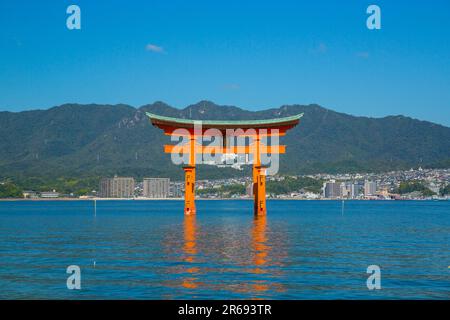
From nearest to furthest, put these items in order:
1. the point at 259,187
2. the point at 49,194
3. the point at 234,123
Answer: the point at 234,123 → the point at 259,187 → the point at 49,194

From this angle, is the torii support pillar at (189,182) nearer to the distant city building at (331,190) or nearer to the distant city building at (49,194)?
the distant city building at (331,190)

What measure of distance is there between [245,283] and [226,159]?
3760 centimetres

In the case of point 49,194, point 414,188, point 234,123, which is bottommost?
point 49,194

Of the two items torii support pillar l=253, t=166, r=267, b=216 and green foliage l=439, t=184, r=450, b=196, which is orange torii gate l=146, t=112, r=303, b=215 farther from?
green foliage l=439, t=184, r=450, b=196

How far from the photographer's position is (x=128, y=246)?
3055cm

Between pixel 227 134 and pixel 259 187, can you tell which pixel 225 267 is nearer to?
pixel 227 134

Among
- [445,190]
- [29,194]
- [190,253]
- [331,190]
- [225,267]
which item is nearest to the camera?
[225,267]

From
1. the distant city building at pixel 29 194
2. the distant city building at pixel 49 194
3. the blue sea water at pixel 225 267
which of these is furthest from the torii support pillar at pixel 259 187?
the distant city building at pixel 49 194

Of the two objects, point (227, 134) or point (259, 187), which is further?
point (259, 187)

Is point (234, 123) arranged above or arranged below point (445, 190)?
above

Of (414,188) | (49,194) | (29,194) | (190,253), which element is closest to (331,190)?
(414,188)
